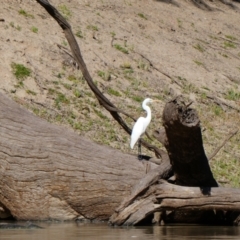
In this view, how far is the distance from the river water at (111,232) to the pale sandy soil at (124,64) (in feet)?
14.1

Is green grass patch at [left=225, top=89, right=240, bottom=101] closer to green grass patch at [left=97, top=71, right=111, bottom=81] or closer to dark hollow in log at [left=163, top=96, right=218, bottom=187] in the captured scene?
green grass patch at [left=97, top=71, right=111, bottom=81]

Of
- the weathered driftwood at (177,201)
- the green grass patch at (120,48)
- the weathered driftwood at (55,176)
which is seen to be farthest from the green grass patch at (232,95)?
the weathered driftwood at (177,201)

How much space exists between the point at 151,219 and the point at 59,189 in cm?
137

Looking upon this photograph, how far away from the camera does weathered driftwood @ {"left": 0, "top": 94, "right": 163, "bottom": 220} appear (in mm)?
14398

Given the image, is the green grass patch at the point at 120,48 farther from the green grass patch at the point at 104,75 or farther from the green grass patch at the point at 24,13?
the green grass patch at the point at 24,13

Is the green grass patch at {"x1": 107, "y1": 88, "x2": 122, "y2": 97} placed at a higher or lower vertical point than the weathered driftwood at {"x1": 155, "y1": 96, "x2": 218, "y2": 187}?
higher

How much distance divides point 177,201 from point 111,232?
102 centimetres

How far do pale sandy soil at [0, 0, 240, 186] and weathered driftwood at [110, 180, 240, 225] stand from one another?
4.35 metres

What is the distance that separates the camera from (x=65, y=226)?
46.9ft

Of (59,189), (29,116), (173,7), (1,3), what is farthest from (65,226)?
(173,7)

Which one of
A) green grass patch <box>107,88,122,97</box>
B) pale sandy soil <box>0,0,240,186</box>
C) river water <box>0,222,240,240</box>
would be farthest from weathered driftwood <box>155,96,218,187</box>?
green grass patch <box>107,88,122,97</box>

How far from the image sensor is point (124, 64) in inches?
965

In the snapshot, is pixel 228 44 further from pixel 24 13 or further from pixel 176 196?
pixel 176 196

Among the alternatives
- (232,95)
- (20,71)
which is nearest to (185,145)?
(20,71)
